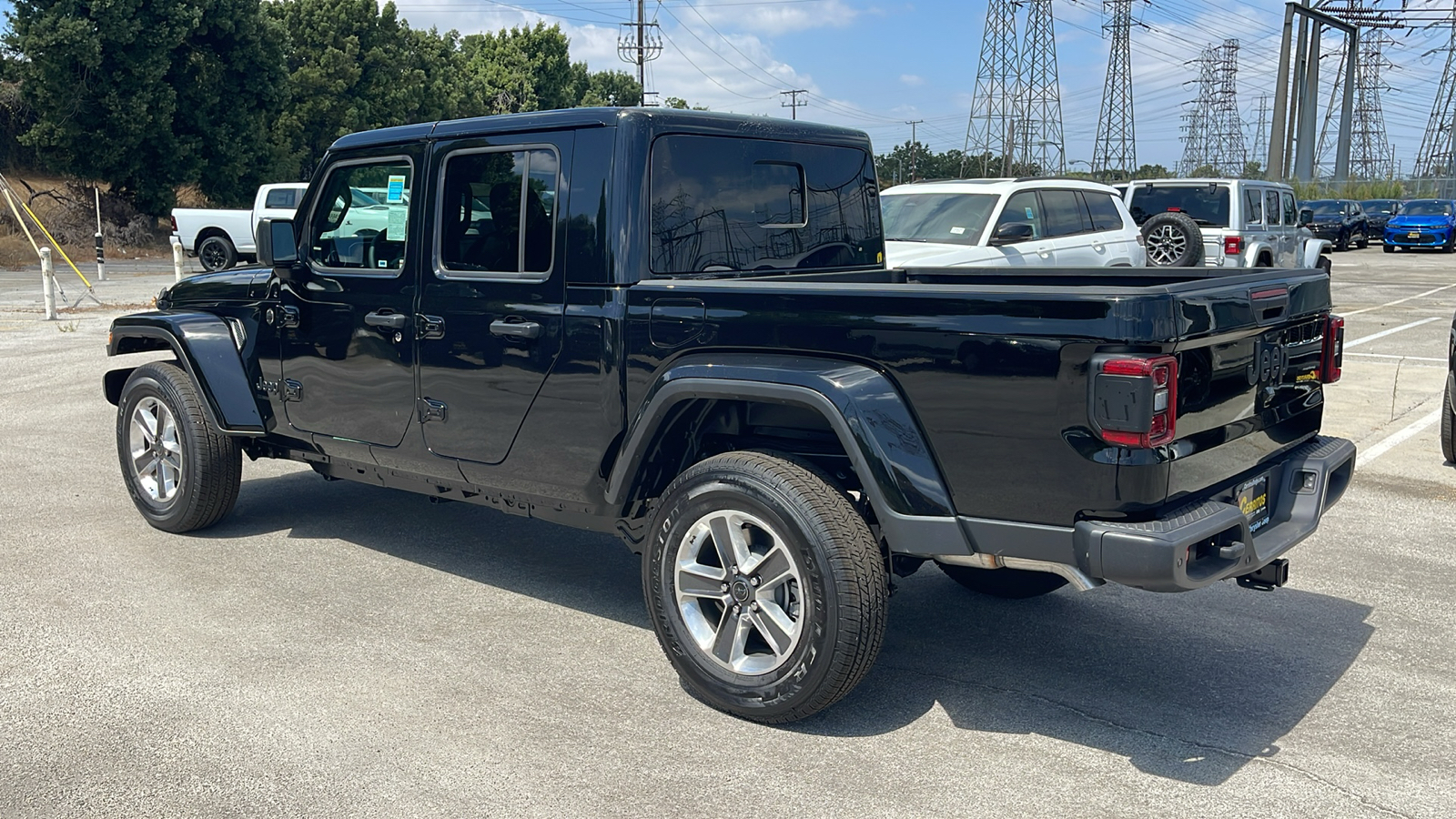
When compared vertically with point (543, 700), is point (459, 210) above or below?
above

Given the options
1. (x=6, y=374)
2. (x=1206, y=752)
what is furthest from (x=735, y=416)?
(x=6, y=374)

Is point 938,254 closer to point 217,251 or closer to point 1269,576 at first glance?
point 1269,576

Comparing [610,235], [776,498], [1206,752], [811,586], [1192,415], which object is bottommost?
[1206,752]

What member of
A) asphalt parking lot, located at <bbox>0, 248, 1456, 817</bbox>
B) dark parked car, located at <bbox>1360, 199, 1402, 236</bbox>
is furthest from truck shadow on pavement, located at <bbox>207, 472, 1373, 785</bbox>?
dark parked car, located at <bbox>1360, 199, 1402, 236</bbox>

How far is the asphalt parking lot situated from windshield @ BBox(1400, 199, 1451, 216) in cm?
3536

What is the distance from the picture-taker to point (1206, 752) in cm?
376

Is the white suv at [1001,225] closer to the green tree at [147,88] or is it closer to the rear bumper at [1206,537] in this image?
the rear bumper at [1206,537]

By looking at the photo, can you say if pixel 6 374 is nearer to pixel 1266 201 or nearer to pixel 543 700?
pixel 543 700

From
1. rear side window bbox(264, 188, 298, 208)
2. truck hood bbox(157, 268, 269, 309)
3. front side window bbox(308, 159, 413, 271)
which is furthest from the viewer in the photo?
rear side window bbox(264, 188, 298, 208)

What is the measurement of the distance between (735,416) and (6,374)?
10.4 metres

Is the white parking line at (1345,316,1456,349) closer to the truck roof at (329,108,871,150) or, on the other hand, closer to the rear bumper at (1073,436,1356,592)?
the rear bumper at (1073,436,1356,592)

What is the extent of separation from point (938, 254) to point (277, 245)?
634cm

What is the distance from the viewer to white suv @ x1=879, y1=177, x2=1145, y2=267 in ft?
34.6

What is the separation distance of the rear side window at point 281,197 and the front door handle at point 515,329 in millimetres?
22160
